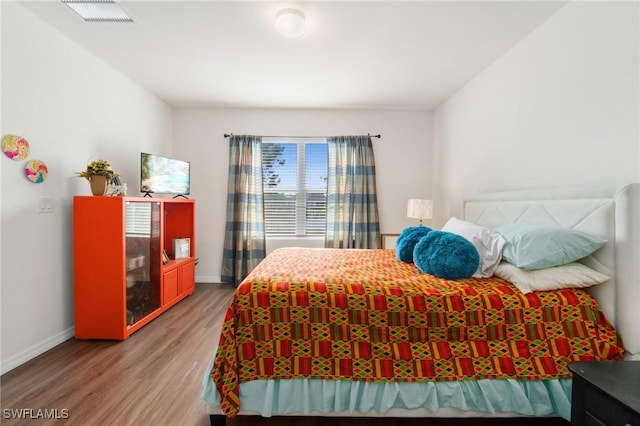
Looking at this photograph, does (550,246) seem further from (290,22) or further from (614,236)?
(290,22)

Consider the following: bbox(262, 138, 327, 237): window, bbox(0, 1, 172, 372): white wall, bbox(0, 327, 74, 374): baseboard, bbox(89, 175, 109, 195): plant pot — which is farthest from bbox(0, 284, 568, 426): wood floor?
bbox(262, 138, 327, 237): window

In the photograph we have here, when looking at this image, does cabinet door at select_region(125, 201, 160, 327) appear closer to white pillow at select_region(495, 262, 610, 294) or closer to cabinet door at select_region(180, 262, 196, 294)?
cabinet door at select_region(180, 262, 196, 294)

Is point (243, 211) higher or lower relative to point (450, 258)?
higher

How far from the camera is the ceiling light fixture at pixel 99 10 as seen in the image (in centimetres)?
184

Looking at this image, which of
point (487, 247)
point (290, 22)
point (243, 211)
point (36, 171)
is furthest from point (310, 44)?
point (36, 171)

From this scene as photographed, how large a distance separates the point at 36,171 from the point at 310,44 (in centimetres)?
243

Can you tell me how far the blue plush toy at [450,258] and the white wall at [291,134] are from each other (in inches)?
85.8

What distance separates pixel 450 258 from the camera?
1.63 m

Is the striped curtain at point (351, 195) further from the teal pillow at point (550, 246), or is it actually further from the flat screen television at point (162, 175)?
the teal pillow at point (550, 246)

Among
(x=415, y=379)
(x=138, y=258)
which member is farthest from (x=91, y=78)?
(x=415, y=379)

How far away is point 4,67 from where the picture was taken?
1.82 meters

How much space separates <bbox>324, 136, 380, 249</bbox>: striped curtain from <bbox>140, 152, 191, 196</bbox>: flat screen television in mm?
1990

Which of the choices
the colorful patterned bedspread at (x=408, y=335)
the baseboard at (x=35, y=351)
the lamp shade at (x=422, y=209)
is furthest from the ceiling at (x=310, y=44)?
the baseboard at (x=35, y=351)

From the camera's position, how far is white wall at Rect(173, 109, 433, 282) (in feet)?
12.6
